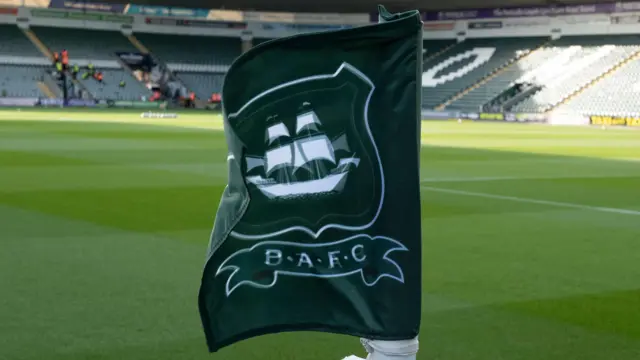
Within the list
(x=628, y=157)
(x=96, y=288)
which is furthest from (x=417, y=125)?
(x=628, y=157)

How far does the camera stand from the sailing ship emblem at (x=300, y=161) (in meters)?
2.67

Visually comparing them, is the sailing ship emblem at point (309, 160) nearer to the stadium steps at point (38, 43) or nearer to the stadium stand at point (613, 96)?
the stadium stand at point (613, 96)

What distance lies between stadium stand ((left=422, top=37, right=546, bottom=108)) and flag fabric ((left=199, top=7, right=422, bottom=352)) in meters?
55.8

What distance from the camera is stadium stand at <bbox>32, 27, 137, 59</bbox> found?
64.6 metres

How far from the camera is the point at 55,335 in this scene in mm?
4438

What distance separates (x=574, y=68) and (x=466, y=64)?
9.67 m

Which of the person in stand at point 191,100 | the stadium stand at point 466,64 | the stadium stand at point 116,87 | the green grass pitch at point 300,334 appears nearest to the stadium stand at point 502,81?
the stadium stand at point 466,64

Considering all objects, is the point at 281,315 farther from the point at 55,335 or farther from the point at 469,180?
the point at 469,180

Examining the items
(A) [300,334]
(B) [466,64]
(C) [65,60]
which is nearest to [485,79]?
(B) [466,64]

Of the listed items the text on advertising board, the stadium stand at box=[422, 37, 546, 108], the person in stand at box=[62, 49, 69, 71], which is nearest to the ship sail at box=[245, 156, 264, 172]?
the text on advertising board

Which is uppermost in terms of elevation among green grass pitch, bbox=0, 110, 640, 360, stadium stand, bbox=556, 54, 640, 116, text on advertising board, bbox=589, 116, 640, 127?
green grass pitch, bbox=0, 110, 640, 360

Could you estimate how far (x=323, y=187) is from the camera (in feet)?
8.87

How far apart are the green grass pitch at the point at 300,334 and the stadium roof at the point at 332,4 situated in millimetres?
49626

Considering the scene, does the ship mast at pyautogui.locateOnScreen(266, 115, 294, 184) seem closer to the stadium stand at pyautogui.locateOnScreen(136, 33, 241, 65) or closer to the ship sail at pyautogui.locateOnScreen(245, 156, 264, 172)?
the ship sail at pyautogui.locateOnScreen(245, 156, 264, 172)
